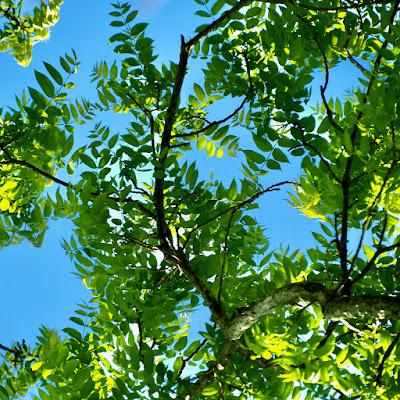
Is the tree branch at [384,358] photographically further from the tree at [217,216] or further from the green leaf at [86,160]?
the green leaf at [86,160]

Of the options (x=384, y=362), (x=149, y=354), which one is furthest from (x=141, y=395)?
(x=384, y=362)

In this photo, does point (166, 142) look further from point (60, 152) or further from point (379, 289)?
point (379, 289)

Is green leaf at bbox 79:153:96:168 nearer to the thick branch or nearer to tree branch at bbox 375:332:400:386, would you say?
the thick branch

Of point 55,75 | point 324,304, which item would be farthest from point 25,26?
point 324,304

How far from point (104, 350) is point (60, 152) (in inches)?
45.2

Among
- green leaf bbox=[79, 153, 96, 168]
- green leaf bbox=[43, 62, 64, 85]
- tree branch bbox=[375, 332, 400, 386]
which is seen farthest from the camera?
green leaf bbox=[43, 62, 64, 85]

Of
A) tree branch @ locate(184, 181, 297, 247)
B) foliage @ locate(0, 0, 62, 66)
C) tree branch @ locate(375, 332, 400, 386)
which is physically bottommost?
tree branch @ locate(375, 332, 400, 386)

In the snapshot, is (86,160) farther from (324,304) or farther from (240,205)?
(324,304)

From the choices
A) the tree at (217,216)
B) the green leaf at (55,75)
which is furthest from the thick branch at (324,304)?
the green leaf at (55,75)

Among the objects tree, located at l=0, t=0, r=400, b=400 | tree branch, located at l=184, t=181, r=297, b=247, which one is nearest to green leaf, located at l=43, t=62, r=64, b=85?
tree, located at l=0, t=0, r=400, b=400

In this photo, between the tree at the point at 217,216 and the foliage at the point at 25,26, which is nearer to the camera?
the tree at the point at 217,216

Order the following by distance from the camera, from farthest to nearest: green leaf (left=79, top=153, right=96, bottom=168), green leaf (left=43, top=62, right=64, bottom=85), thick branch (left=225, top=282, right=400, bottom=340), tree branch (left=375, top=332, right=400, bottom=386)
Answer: green leaf (left=43, top=62, right=64, bottom=85) < green leaf (left=79, top=153, right=96, bottom=168) < tree branch (left=375, top=332, right=400, bottom=386) < thick branch (left=225, top=282, right=400, bottom=340)

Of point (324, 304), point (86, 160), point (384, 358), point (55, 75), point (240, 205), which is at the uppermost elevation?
point (55, 75)

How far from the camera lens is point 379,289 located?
129 inches
